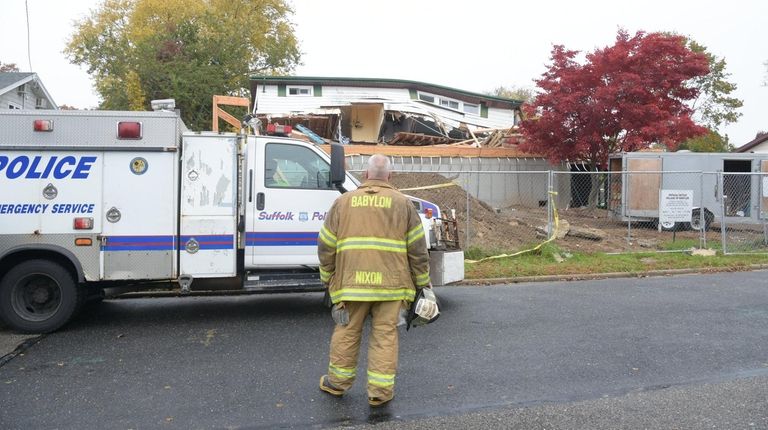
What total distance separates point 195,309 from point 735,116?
1512 inches

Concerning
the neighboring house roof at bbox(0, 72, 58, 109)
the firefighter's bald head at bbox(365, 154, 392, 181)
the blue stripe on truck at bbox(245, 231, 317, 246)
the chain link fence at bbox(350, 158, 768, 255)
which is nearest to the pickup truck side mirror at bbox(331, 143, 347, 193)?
the blue stripe on truck at bbox(245, 231, 317, 246)

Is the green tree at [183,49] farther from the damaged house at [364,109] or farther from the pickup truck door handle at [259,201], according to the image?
the pickup truck door handle at [259,201]

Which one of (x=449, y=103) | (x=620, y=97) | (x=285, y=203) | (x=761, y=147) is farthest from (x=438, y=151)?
(x=761, y=147)

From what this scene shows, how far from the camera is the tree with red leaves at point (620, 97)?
1902 cm

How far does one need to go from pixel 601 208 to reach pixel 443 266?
15541 millimetres

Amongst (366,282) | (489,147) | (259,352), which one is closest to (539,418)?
(366,282)

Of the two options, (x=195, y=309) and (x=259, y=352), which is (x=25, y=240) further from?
(x=259, y=352)

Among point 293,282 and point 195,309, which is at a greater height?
point 293,282

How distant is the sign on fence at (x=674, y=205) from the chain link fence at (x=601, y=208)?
0.07 ft

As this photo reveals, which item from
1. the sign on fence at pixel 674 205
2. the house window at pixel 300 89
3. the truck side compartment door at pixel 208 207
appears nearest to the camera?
the truck side compartment door at pixel 208 207

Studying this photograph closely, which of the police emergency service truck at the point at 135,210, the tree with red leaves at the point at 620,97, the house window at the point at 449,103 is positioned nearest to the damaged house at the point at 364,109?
the house window at the point at 449,103

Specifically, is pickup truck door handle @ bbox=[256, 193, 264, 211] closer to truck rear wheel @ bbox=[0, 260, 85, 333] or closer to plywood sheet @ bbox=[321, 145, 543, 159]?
truck rear wheel @ bbox=[0, 260, 85, 333]

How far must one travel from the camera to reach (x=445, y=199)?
1555 cm

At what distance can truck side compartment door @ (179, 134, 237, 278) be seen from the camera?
702 centimetres
